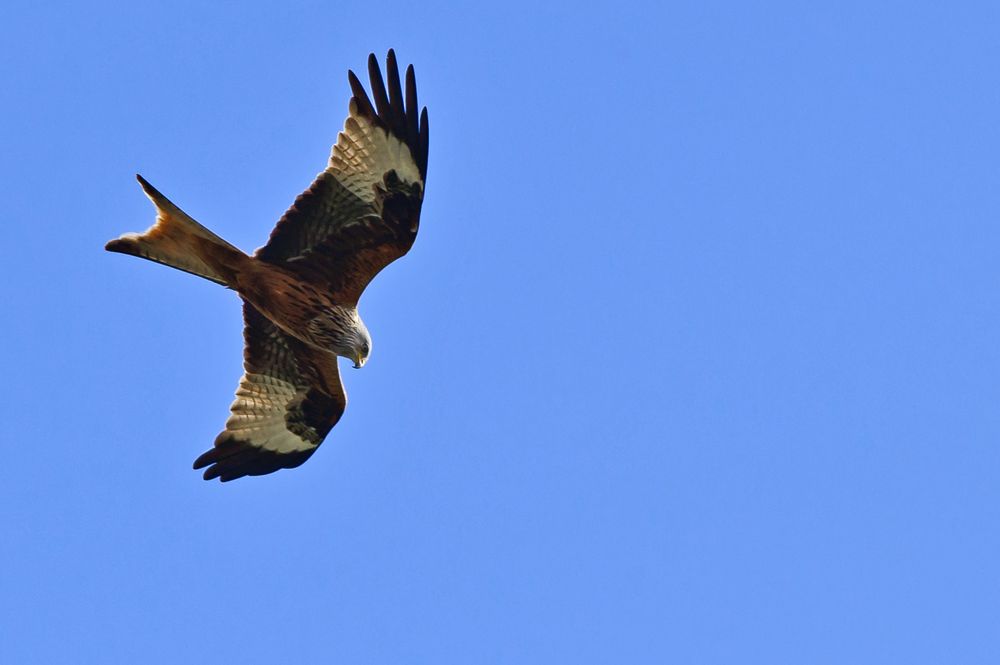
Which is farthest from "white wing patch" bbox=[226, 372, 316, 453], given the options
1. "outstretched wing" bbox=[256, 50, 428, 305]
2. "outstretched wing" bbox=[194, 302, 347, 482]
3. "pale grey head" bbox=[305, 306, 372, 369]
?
"outstretched wing" bbox=[256, 50, 428, 305]

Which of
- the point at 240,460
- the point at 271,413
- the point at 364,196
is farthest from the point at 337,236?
the point at 240,460

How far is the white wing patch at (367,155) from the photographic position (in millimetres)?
11375

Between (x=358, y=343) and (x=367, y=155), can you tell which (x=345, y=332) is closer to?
(x=358, y=343)

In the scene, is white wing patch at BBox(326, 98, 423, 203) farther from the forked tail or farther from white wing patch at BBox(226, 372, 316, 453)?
white wing patch at BBox(226, 372, 316, 453)

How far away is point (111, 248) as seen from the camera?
1123 cm

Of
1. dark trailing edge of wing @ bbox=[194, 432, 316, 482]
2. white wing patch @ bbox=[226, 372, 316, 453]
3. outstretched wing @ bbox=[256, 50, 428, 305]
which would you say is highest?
outstretched wing @ bbox=[256, 50, 428, 305]

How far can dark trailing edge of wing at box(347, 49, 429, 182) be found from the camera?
11.2 metres

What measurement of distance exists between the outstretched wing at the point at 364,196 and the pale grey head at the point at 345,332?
36 cm

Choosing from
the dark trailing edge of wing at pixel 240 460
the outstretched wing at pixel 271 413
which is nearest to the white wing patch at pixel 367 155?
the outstretched wing at pixel 271 413

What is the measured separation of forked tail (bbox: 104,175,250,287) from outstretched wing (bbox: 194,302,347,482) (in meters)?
1.41

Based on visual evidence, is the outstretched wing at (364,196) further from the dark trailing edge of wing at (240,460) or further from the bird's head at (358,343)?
the dark trailing edge of wing at (240,460)

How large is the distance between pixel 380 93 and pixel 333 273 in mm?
1459

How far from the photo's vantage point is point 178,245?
37.1 feet

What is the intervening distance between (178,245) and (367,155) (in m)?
1.56
